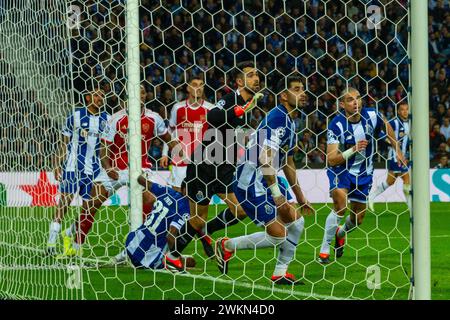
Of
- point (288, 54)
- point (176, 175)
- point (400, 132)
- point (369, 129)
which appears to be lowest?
point (176, 175)

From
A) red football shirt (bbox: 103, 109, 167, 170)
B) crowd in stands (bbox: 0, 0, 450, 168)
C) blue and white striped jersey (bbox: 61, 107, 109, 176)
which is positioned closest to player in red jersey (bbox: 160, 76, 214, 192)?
crowd in stands (bbox: 0, 0, 450, 168)

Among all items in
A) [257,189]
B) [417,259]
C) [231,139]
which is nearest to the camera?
[417,259]

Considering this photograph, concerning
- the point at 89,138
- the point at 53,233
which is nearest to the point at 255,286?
the point at 53,233

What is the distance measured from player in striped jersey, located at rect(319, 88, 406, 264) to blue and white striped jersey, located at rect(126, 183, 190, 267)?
1.40 m

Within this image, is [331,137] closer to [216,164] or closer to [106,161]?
[216,164]

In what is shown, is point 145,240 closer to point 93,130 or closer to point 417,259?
point 93,130

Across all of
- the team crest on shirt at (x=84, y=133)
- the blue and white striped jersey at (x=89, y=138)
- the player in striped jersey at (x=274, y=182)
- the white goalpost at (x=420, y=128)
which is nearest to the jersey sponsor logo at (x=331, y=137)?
the player in striped jersey at (x=274, y=182)

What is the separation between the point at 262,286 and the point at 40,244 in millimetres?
1661

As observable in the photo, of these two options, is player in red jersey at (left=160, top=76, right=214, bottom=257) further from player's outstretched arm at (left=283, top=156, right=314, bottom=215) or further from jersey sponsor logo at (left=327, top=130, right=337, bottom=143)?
player's outstretched arm at (left=283, top=156, right=314, bottom=215)

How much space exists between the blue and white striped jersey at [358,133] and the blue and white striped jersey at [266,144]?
48.6 inches

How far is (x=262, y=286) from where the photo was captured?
6832mm

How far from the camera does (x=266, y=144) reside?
6.61m

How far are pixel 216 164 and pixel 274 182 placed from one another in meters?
1.01

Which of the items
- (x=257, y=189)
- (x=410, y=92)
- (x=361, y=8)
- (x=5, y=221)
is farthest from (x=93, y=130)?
(x=361, y=8)
